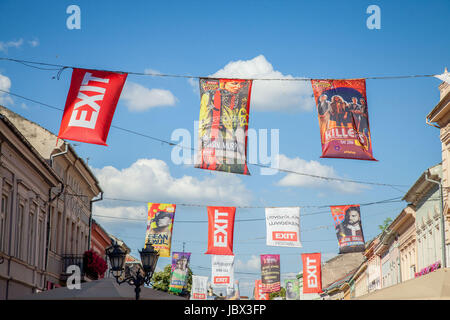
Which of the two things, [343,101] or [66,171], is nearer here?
[343,101]

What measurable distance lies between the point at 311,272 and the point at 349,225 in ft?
52.4

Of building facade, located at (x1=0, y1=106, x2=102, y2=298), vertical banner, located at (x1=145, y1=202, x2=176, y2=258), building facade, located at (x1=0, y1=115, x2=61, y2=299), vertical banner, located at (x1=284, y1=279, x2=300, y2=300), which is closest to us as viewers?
building facade, located at (x1=0, y1=115, x2=61, y2=299)

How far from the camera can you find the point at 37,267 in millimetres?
30547

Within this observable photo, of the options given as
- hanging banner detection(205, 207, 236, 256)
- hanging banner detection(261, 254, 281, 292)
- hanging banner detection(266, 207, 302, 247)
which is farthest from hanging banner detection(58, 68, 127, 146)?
hanging banner detection(261, 254, 281, 292)

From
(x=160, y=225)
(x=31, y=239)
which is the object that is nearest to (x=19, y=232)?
(x=31, y=239)

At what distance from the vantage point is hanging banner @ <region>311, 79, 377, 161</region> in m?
18.5

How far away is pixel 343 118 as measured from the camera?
1870cm

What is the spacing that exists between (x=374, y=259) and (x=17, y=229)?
3698 cm

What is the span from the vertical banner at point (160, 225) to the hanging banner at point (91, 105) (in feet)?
50.5

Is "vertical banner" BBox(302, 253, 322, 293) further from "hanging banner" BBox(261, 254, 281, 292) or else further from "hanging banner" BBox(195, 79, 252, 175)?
"hanging banner" BBox(195, 79, 252, 175)

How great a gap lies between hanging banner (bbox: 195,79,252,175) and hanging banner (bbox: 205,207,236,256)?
11.9 metres

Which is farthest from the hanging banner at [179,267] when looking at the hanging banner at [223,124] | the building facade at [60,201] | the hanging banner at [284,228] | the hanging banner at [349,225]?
the hanging banner at [223,124]
